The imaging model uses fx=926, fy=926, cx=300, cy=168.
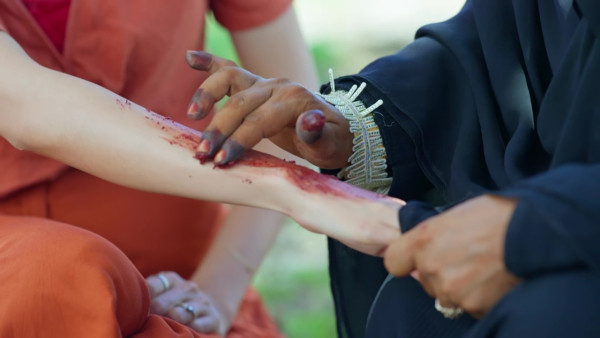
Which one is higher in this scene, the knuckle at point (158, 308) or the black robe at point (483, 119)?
the black robe at point (483, 119)

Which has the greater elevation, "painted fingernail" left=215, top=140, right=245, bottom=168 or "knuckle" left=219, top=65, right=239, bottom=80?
"knuckle" left=219, top=65, right=239, bottom=80

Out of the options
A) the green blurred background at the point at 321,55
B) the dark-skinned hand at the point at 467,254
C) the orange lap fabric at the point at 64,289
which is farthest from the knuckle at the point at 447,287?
the green blurred background at the point at 321,55

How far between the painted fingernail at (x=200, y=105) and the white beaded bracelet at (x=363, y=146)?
22 cm

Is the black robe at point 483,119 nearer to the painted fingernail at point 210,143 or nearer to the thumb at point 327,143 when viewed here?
the thumb at point 327,143

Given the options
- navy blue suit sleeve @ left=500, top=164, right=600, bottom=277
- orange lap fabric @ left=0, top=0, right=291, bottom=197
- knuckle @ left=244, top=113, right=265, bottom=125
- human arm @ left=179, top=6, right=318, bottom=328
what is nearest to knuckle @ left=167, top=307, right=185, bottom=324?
human arm @ left=179, top=6, right=318, bottom=328

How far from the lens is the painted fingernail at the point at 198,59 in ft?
4.43

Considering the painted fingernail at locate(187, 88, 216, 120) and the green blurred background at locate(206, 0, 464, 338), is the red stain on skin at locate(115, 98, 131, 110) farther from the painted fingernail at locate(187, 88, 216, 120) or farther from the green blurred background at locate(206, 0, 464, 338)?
the green blurred background at locate(206, 0, 464, 338)

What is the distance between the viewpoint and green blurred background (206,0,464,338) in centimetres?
271

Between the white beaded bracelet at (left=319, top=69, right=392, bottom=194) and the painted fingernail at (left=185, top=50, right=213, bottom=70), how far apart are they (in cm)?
20

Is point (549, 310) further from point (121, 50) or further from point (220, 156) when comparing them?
point (121, 50)

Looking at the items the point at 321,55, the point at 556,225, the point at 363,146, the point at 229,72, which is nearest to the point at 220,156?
the point at 229,72

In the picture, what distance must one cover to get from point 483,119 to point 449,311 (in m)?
0.34

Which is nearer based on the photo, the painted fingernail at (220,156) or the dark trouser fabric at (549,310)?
the dark trouser fabric at (549,310)

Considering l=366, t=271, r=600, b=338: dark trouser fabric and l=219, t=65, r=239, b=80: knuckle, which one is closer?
l=366, t=271, r=600, b=338: dark trouser fabric
